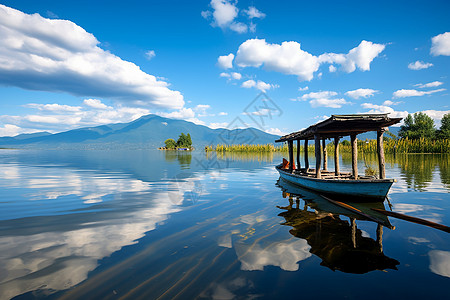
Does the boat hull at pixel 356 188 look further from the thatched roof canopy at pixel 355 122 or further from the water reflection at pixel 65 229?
the water reflection at pixel 65 229

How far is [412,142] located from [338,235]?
63431 millimetres

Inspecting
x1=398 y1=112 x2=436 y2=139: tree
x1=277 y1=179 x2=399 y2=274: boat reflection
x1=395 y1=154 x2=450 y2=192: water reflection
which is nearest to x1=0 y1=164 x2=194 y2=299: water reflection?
x1=277 y1=179 x2=399 y2=274: boat reflection

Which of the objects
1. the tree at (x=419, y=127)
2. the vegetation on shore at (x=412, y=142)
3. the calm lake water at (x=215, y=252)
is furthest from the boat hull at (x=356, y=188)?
the tree at (x=419, y=127)

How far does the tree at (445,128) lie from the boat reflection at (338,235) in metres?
73.4

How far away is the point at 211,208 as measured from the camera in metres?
10.8

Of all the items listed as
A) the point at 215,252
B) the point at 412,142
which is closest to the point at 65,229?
the point at 215,252

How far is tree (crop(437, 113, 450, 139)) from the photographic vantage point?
6252cm

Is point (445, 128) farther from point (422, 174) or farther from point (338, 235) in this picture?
point (338, 235)

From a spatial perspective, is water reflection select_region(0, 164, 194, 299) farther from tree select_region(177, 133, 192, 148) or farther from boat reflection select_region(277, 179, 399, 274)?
tree select_region(177, 133, 192, 148)

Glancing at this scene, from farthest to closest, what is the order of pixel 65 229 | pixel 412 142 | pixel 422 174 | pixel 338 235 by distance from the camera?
pixel 412 142, pixel 422 174, pixel 65 229, pixel 338 235

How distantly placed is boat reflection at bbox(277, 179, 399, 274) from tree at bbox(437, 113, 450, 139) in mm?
73443

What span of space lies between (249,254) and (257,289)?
148cm

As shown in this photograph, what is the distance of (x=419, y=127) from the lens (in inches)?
2677

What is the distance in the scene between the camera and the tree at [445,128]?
2461 inches
